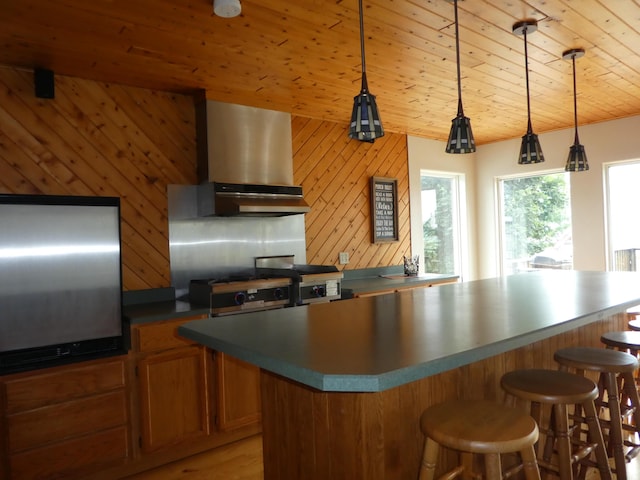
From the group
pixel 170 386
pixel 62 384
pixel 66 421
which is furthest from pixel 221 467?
pixel 62 384

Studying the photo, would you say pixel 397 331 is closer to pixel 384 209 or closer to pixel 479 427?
pixel 479 427

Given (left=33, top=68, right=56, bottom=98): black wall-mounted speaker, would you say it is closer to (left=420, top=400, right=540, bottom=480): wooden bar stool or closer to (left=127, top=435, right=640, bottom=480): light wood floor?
(left=127, top=435, right=640, bottom=480): light wood floor

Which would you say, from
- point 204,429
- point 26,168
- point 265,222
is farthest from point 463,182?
point 26,168

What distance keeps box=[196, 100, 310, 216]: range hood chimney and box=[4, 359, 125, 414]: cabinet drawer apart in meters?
1.24

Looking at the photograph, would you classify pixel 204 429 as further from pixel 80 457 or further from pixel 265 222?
pixel 265 222

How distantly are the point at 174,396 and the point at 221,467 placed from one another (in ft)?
1.67

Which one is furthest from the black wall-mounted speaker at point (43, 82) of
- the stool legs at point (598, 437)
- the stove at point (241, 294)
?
the stool legs at point (598, 437)

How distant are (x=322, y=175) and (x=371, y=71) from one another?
52.4 inches

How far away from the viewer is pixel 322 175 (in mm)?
4262

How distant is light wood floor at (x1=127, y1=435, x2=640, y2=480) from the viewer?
8.54 feet

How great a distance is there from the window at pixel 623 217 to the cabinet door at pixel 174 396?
4164 mm

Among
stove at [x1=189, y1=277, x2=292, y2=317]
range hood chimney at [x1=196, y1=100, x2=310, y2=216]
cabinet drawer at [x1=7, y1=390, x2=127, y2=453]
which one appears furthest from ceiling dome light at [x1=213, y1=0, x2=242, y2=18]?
cabinet drawer at [x1=7, y1=390, x2=127, y2=453]

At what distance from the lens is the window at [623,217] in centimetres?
454

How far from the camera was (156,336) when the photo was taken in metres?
2.73
